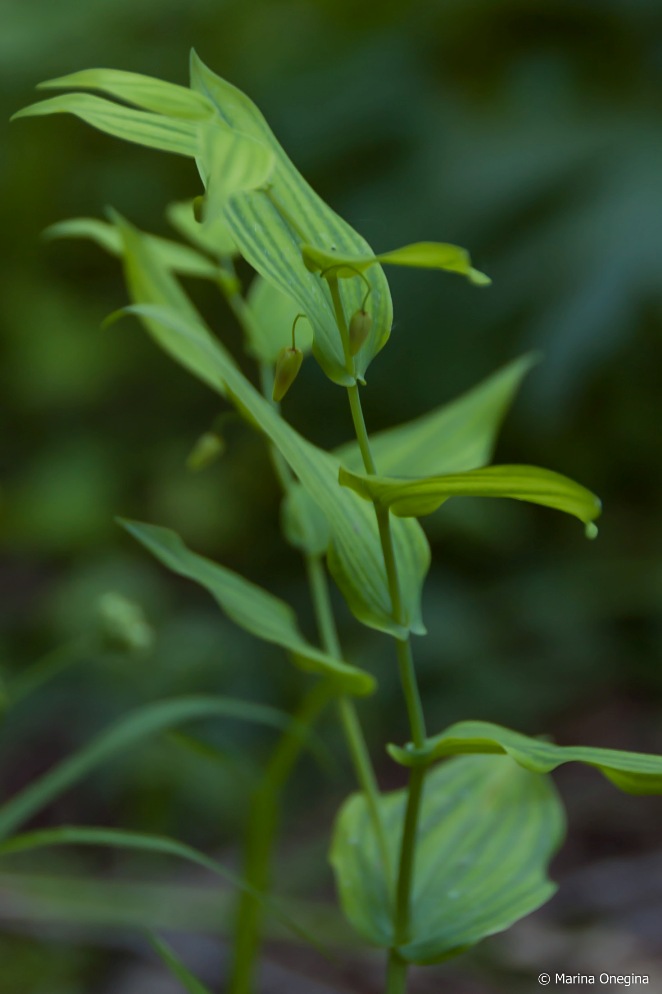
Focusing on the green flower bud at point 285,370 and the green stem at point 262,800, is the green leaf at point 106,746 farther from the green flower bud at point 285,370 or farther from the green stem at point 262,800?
the green flower bud at point 285,370

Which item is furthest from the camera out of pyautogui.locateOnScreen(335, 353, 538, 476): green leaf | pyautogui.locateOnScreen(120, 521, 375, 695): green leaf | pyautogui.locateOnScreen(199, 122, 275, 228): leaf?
pyautogui.locateOnScreen(335, 353, 538, 476): green leaf

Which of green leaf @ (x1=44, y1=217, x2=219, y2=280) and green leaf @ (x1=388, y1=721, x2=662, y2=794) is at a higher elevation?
green leaf @ (x1=44, y1=217, x2=219, y2=280)

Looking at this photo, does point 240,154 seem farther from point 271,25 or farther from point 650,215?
point 271,25

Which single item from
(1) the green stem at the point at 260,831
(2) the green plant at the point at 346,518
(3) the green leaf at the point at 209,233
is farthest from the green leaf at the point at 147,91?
(1) the green stem at the point at 260,831

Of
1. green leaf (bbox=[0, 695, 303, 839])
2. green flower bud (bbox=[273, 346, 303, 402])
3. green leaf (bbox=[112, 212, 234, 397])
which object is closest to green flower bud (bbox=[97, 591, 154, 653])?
green leaf (bbox=[0, 695, 303, 839])

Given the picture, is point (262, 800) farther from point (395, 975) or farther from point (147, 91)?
point (147, 91)

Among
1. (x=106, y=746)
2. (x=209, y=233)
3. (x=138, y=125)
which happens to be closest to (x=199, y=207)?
(x=138, y=125)

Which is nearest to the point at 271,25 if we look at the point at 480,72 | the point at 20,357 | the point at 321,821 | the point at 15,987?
the point at 480,72

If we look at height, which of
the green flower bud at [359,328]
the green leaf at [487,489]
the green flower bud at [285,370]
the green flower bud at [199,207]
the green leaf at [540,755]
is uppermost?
the green flower bud at [199,207]

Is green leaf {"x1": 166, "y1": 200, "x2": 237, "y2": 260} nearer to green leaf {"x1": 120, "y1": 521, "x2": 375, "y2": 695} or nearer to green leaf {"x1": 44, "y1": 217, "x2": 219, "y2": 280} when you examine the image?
green leaf {"x1": 44, "y1": 217, "x2": 219, "y2": 280}
